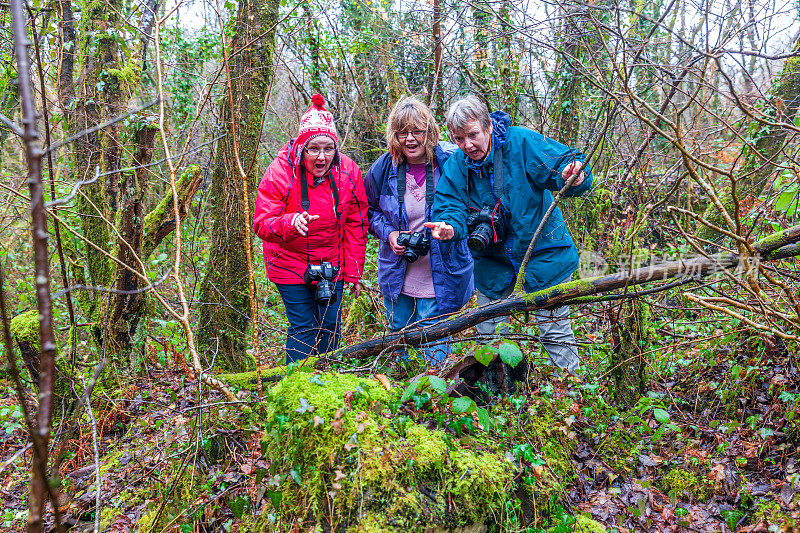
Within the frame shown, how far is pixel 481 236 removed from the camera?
3467 mm

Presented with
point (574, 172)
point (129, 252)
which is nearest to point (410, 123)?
point (574, 172)

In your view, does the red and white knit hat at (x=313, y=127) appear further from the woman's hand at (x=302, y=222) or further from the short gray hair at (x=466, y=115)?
the short gray hair at (x=466, y=115)

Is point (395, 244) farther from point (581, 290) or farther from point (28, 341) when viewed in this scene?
point (28, 341)

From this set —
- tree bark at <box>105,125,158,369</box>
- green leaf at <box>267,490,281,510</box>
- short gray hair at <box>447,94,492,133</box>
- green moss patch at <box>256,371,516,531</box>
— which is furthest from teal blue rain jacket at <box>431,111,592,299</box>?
tree bark at <box>105,125,158,369</box>

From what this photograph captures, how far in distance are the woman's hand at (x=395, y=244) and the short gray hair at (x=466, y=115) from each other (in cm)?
91

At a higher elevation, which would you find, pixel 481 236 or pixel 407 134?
pixel 407 134

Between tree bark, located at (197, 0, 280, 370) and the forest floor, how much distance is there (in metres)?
0.87

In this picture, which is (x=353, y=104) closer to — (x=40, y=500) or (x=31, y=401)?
(x=31, y=401)

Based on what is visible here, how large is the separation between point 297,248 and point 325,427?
6.08ft

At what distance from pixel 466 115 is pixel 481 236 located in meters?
0.82

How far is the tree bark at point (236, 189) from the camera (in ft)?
13.9

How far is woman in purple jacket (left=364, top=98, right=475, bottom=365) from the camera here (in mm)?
3793

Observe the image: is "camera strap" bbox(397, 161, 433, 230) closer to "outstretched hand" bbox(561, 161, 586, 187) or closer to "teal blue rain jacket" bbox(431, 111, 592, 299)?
"teal blue rain jacket" bbox(431, 111, 592, 299)

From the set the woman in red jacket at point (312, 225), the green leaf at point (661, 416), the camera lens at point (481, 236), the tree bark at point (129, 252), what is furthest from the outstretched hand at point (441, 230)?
the tree bark at point (129, 252)
